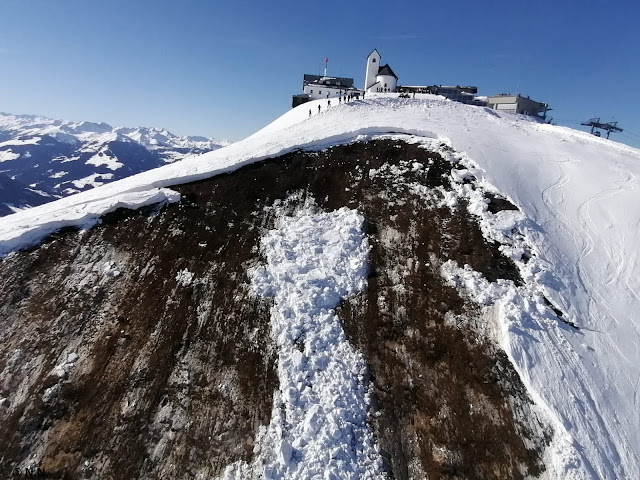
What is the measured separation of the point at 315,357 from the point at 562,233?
1671 cm

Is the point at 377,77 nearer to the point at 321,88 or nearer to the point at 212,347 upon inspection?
the point at 321,88

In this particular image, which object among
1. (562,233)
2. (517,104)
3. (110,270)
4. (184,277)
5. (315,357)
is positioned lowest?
(315,357)

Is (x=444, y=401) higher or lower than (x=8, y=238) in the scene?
lower

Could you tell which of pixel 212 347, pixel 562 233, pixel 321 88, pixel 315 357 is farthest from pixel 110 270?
pixel 321 88

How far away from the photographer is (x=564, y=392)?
13617 mm

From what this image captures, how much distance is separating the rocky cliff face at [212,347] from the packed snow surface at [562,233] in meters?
1.23

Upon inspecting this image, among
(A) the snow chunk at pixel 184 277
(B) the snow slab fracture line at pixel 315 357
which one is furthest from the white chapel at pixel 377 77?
(A) the snow chunk at pixel 184 277

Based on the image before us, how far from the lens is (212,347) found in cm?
1581

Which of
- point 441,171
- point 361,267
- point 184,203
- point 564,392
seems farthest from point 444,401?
point 184,203

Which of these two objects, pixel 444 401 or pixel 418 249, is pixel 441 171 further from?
pixel 444 401

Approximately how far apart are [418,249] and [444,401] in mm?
8489

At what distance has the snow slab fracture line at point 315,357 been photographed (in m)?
12.4

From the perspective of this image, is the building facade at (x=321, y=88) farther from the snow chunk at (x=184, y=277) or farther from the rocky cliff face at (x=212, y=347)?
the snow chunk at (x=184, y=277)

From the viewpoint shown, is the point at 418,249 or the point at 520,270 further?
the point at 418,249
